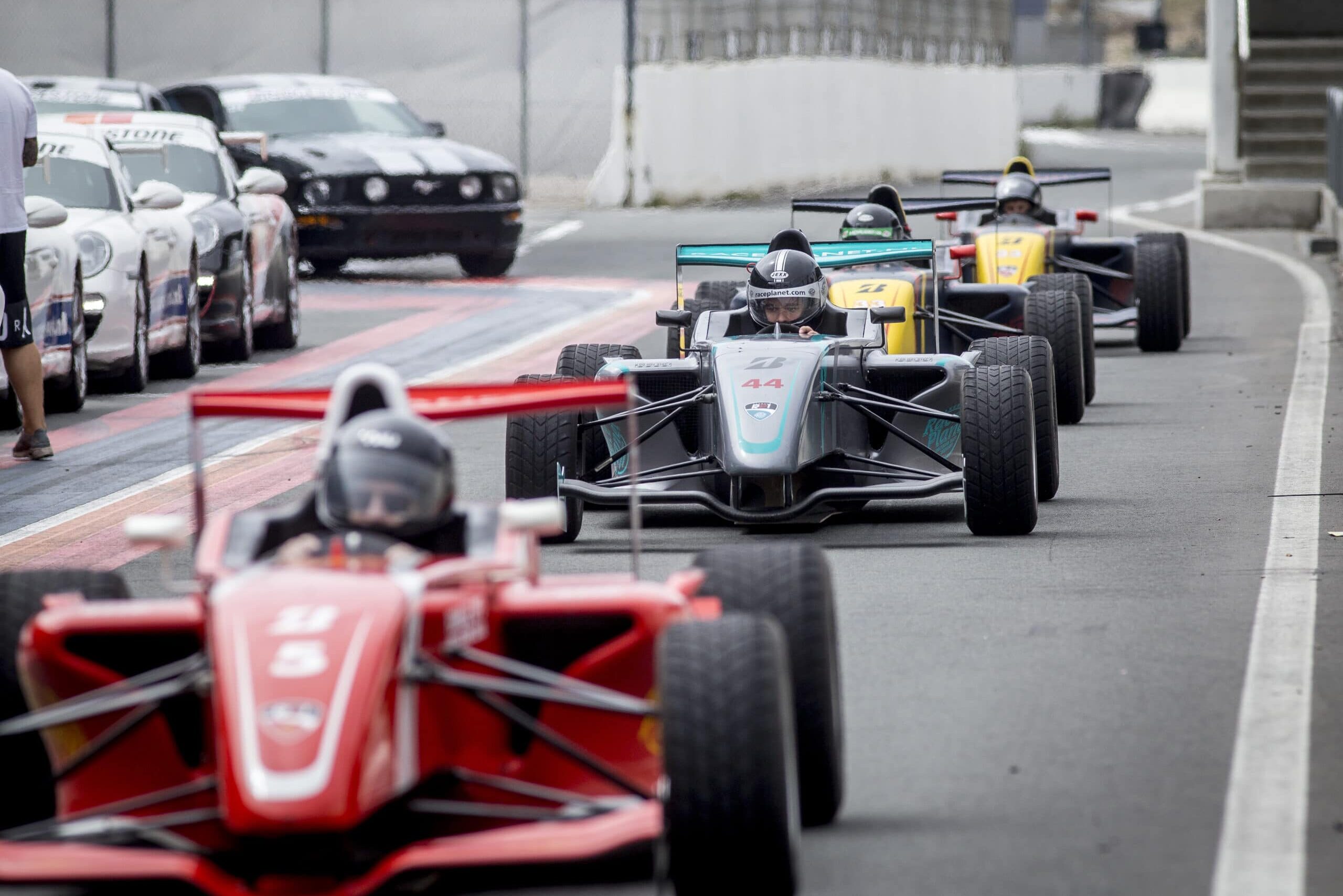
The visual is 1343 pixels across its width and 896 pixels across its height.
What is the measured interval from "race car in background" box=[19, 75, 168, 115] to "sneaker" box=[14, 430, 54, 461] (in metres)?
7.63

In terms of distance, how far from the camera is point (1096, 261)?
1820 centimetres

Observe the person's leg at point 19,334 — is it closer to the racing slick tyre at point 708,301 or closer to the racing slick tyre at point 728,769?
the racing slick tyre at point 708,301

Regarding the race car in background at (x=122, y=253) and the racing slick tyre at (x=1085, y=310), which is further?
the race car in background at (x=122, y=253)

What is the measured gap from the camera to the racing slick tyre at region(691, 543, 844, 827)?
5527 millimetres

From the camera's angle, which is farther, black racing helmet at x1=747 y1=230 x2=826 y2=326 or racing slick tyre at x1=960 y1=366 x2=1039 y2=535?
black racing helmet at x1=747 y1=230 x2=826 y2=326

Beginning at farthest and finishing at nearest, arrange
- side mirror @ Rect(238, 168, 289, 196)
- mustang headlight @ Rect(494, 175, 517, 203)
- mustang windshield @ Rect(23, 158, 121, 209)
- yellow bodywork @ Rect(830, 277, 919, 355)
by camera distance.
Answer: mustang headlight @ Rect(494, 175, 517, 203) < side mirror @ Rect(238, 168, 289, 196) < mustang windshield @ Rect(23, 158, 121, 209) < yellow bodywork @ Rect(830, 277, 919, 355)

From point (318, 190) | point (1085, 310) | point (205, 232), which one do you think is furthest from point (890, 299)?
point (318, 190)

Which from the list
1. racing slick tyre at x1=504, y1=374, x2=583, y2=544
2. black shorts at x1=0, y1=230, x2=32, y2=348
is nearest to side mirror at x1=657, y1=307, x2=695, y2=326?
racing slick tyre at x1=504, y1=374, x2=583, y2=544

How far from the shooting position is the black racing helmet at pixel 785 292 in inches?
435

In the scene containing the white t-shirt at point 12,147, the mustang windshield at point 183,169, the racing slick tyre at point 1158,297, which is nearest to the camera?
the white t-shirt at point 12,147

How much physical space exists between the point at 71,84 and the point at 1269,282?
10.9m

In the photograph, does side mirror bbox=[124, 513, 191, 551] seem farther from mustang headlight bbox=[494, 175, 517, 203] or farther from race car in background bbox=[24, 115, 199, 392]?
mustang headlight bbox=[494, 175, 517, 203]

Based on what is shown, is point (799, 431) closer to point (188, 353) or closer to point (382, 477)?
point (382, 477)

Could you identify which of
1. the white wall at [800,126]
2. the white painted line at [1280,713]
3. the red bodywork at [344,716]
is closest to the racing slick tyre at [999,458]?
the white painted line at [1280,713]
